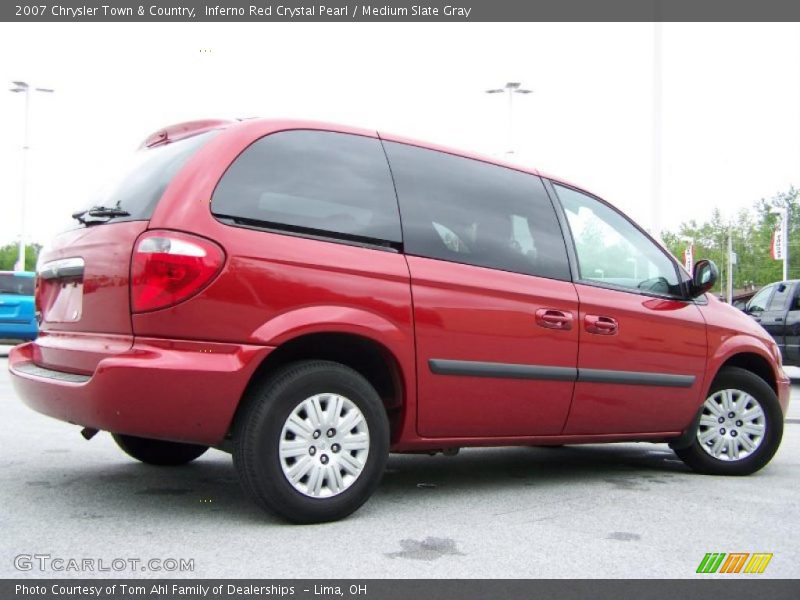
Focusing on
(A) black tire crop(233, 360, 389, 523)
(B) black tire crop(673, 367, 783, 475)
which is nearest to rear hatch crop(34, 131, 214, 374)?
(A) black tire crop(233, 360, 389, 523)

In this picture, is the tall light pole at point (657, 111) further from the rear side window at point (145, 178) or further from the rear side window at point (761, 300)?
the rear side window at point (145, 178)

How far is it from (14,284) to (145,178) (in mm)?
12121

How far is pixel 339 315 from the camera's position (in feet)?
12.1

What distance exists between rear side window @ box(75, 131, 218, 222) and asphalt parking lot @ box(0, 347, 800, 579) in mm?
1343

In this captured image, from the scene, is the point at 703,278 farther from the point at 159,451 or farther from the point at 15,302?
the point at 15,302

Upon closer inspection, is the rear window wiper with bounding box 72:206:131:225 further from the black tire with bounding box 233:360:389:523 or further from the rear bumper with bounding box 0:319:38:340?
the rear bumper with bounding box 0:319:38:340

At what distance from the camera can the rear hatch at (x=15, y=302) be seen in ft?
47.3

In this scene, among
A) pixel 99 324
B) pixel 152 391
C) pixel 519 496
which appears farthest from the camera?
pixel 519 496

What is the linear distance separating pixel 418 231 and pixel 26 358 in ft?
6.70

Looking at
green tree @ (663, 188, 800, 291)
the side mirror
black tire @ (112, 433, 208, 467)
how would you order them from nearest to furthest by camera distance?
black tire @ (112, 433, 208, 467) < the side mirror < green tree @ (663, 188, 800, 291)

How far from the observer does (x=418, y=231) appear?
162 inches

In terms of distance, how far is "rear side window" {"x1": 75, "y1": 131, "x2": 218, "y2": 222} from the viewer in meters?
3.70
